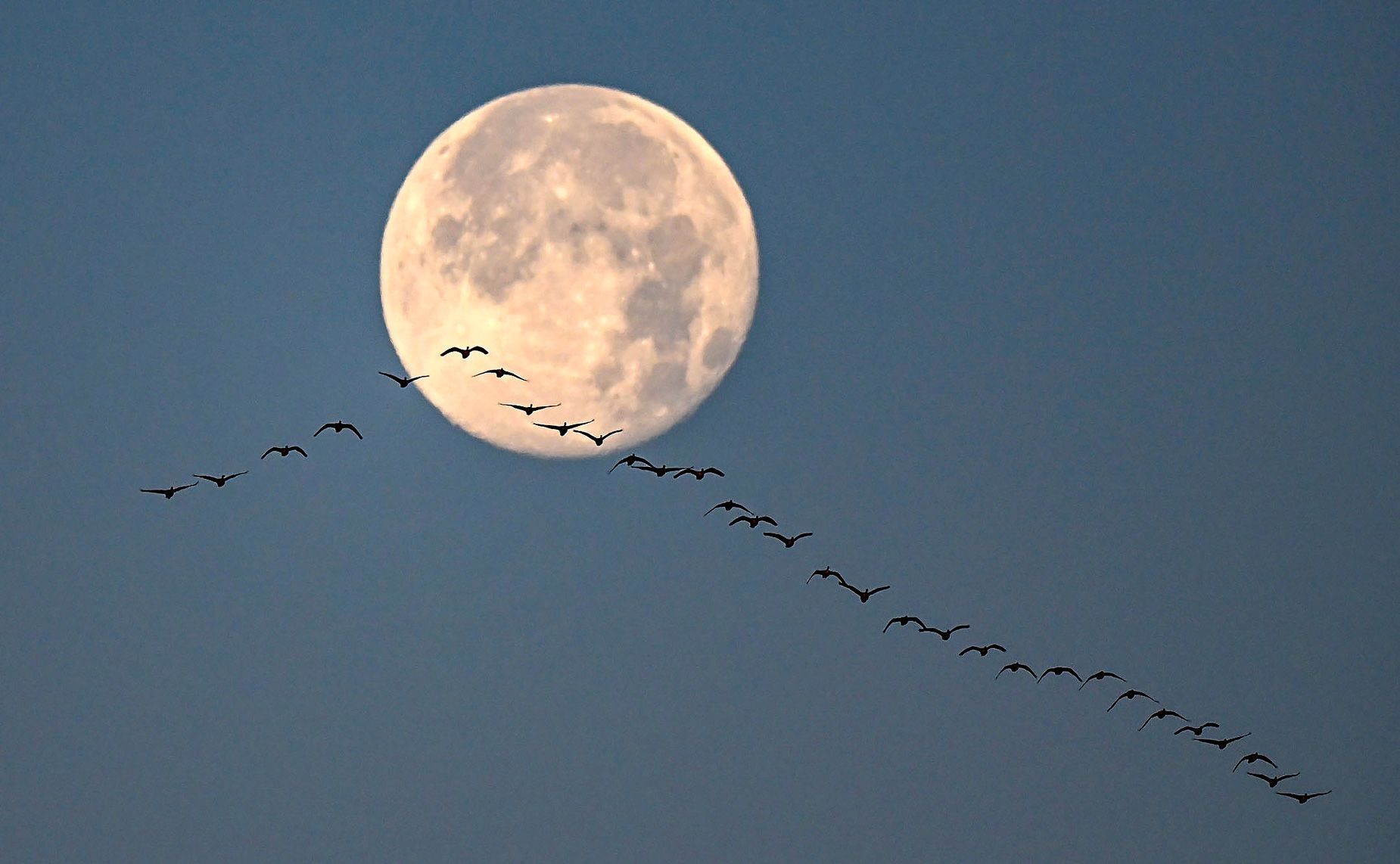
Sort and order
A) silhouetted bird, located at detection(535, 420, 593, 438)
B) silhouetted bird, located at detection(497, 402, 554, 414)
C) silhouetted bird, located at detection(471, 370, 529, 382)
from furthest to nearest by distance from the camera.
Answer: silhouetted bird, located at detection(471, 370, 529, 382) < silhouetted bird, located at detection(535, 420, 593, 438) < silhouetted bird, located at detection(497, 402, 554, 414)

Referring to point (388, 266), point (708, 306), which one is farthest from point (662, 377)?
point (388, 266)

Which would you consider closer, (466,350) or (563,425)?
(466,350)

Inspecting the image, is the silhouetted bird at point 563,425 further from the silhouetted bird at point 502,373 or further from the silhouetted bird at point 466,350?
the silhouetted bird at point 466,350

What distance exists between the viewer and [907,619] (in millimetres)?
80250

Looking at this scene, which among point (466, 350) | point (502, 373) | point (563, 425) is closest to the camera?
point (466, 350)

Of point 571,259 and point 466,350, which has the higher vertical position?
point 571,259

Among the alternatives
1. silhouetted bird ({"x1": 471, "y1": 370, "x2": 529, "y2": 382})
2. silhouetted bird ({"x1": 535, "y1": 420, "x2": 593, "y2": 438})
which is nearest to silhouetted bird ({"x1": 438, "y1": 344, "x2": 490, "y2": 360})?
silhouetted bird ({"x1": 471, "y1": 370, "x2": 529, "y2": 382})

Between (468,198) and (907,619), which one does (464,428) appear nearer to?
(468,198)

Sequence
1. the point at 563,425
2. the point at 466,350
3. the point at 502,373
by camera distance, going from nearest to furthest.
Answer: the point at 466,350, the point at 563,425, the point at 502,373

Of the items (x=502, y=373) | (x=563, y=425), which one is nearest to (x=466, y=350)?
(x=502, y=373)

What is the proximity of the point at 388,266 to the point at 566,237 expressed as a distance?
35.4ft

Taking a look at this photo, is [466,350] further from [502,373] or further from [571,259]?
[571,259]

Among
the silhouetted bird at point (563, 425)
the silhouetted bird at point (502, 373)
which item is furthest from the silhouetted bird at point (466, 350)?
the silhouetted bird at point (563, 425)

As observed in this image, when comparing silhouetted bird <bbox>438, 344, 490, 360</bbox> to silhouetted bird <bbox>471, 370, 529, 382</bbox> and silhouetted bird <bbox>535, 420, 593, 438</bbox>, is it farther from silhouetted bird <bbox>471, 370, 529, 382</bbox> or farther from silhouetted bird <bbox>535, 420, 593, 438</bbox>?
silhouetted bird <bbox>535, 420, 593, 438</bbox>
